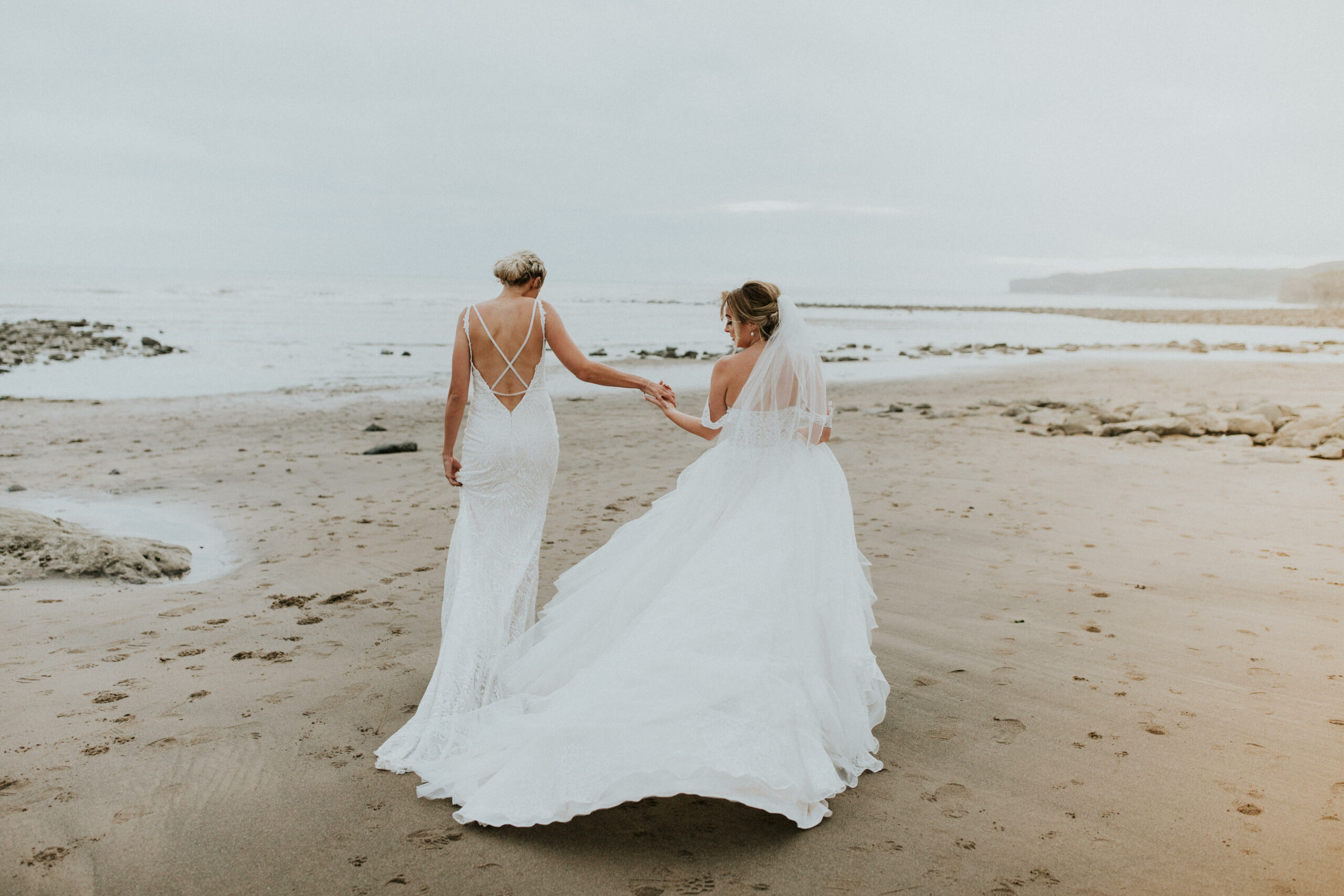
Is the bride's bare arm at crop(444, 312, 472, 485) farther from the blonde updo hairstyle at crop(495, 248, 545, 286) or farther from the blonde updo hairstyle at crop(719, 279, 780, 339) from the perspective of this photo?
the blonde updo hairstyle at crop(719, 279, 780, 339)

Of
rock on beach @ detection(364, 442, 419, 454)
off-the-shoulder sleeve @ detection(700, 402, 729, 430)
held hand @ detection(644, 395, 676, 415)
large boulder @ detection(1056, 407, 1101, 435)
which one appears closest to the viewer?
off-the-shoulder sleeve @ detection(700, 402, 729, 430)

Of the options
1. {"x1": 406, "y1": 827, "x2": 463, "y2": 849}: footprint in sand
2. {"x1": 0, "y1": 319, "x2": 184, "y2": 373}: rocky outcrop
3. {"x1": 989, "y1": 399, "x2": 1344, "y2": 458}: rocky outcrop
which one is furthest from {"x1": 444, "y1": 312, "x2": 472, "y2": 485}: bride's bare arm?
{"x1": 0, "y1": 319, "x2": 184, "y2": 373}: rocky outcrop

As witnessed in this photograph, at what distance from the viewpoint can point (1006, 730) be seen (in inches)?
154

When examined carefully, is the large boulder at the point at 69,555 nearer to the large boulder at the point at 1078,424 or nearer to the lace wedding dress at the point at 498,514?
the lace wedding dress at the point at 498,514

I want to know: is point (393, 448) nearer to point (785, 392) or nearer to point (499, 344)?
point (499, 344)

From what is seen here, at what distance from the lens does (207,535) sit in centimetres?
740

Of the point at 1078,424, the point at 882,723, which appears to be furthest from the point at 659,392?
the point at 1078,424

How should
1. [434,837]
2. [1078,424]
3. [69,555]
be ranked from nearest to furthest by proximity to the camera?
1. [434,837]
2. [69,555]
3. [1078,424]

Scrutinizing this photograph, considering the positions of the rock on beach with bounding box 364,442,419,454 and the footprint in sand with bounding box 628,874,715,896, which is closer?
the footprint in sand with bounding box 628,874,715,896

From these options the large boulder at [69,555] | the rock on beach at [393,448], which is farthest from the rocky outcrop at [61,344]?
the large boulder at [69,555]

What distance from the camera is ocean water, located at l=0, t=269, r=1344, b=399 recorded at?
64.3ft

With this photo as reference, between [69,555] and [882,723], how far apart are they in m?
5.80

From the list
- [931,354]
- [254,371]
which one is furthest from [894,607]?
[931,354]

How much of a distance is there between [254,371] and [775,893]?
21411mm
